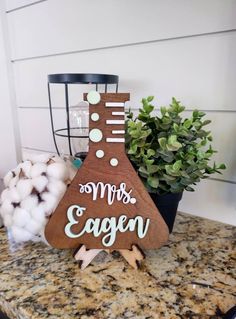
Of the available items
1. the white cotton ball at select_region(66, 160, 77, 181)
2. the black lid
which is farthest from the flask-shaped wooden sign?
the black lid

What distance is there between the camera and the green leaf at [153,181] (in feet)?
1.89

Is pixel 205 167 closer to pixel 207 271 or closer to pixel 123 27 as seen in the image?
pixel 207 271

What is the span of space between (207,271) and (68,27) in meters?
0.92

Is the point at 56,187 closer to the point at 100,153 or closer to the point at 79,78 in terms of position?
the point at 100,153

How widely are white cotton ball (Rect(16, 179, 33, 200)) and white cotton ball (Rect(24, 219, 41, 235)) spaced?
0.19ft

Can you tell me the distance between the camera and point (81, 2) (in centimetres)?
92

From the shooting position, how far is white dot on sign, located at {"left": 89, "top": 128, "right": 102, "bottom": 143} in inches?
20.6

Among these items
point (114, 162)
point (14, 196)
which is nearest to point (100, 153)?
point (114, 162)

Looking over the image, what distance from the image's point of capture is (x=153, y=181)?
0.58 m

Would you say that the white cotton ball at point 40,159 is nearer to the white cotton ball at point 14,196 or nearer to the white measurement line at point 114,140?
the white cotton ball at point 14,196

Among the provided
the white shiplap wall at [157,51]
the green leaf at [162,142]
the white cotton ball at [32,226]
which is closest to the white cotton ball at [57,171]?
the white cotton ball at [32,226]

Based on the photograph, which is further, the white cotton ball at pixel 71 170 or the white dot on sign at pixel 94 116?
the white cotton ball at pixel 71 170

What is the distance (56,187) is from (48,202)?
0.13 ft

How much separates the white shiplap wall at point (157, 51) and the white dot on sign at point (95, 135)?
37 cm
